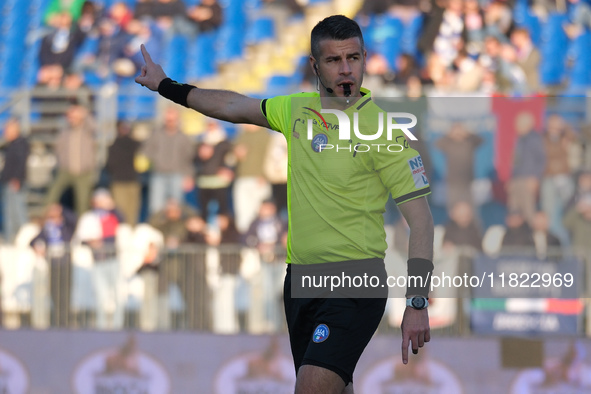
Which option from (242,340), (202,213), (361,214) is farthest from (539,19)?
(361,214)

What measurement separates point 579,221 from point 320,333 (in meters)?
5.92

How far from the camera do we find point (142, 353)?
10.1 metres

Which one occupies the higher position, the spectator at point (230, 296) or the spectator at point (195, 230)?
the spectator at point (195, 230)

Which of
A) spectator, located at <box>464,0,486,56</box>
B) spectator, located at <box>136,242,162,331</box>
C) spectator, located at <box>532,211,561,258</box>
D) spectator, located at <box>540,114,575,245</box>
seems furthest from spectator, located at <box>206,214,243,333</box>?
spectator, located at <box>464,0,486,56</box>

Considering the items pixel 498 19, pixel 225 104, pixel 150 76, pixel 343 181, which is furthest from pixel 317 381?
pixel 498 19

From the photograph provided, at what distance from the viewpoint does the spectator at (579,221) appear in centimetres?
1009

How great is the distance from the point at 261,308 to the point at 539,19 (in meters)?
6.78

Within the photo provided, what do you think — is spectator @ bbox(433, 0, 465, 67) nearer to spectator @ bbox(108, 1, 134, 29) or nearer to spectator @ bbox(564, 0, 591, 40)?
Result: spectator @ bbox(564, 0, 591, 40)

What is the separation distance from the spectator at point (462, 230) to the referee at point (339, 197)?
4992 millimetres

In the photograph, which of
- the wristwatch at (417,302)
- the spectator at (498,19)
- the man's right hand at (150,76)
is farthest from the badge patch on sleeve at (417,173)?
the spectator at (498,19)

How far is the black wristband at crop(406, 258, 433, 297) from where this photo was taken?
188 inches

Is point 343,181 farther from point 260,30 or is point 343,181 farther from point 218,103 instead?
point 260,30

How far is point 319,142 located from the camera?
510 cm

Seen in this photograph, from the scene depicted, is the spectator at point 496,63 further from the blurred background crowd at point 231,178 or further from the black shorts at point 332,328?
the black shorts at point 332,328
